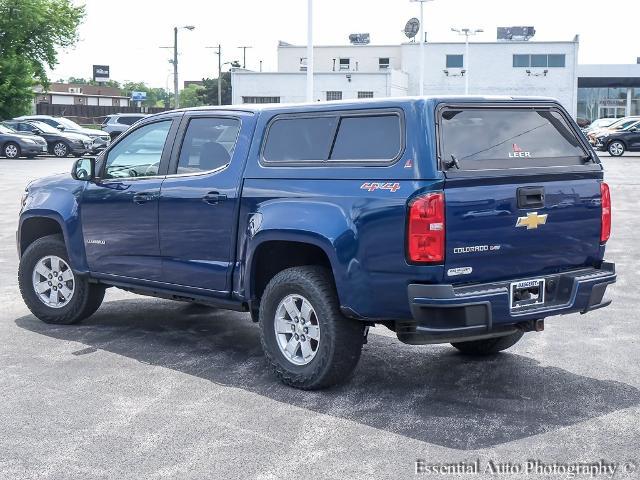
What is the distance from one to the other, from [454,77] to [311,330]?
246 ft

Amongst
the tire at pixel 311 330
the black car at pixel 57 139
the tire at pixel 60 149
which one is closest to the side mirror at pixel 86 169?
the tire at pixel 311 330

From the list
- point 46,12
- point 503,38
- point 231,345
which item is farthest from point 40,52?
point 231,345

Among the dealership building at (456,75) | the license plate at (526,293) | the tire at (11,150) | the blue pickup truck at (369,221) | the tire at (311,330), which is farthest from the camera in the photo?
the dealership building at (456,75)

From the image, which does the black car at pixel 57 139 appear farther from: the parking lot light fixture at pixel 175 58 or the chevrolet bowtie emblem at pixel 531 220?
the chevrolet bowtie emblem at pixel 531 220

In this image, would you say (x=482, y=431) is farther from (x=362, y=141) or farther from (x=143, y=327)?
(x=143, y=327)

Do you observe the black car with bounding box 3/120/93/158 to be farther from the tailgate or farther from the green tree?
the tailgate

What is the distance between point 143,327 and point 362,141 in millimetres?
3204

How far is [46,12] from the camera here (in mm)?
53781

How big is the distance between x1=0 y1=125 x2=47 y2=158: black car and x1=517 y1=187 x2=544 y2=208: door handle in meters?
33.6

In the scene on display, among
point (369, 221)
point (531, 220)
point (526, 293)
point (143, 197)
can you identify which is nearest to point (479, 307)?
point (526, 293)

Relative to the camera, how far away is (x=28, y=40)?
5403 cm

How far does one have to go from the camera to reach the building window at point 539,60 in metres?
77.4

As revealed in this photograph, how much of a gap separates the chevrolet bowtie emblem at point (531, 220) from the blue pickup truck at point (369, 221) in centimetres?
1

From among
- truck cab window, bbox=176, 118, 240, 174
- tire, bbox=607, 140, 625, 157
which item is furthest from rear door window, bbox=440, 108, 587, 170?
tire, bbox=607, 140, 625, 157
